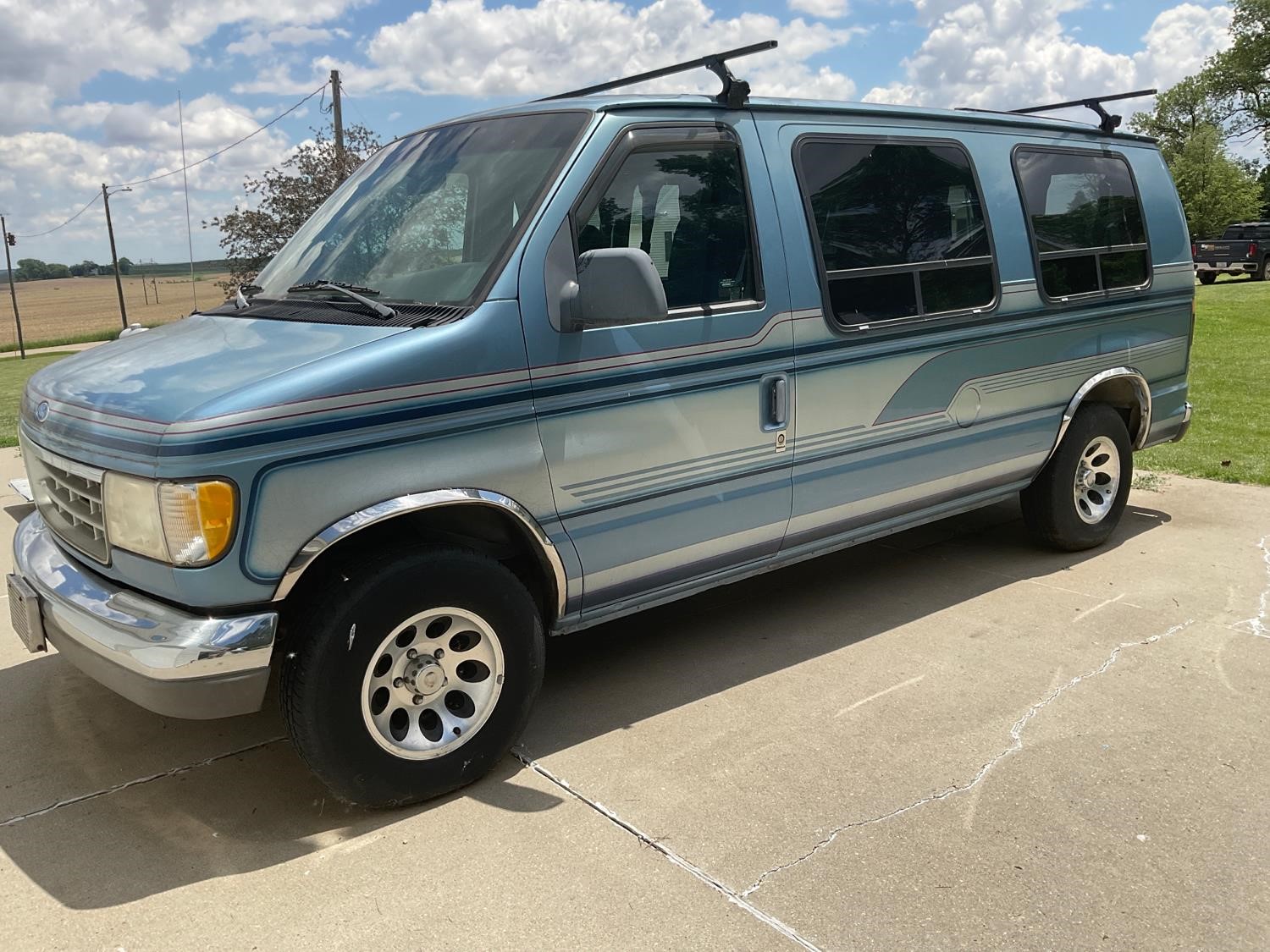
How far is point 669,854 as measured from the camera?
3020mm

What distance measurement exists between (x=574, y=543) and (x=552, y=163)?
1.30m

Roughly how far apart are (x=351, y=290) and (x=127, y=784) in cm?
183

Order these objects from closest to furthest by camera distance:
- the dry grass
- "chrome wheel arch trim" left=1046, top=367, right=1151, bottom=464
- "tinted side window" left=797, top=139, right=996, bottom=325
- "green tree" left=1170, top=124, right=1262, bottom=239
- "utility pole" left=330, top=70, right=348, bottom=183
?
"tinted side window" left=797, top=139, right=996, bottom=325 → "chrome wheel arch trim" left=1046, top=367, right=1151, bottom=464 → "utility pole" left=330, top=70, right=348, bottom=183 → the dry grass → "green tree" left=1170, top=124, right=1262, bottom=239

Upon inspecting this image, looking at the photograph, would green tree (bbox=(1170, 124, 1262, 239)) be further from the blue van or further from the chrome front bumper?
the chrome front bumper

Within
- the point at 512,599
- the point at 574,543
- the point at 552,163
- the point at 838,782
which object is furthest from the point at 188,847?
the point at 552,163

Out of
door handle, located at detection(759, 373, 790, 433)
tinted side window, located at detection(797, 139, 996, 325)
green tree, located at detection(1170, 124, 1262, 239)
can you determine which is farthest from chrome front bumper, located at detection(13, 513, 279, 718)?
green tree, located at detection(1170, 124, 1262, 239)

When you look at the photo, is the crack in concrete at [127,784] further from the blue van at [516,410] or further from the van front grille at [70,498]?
the van front grille at [70,498]

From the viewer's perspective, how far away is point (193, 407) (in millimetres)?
2863

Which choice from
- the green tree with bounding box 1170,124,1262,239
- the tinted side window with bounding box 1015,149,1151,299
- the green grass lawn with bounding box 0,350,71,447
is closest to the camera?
the tinted side window with bounding box 1015,149,1151,299

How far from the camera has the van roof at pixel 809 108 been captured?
3.73 m

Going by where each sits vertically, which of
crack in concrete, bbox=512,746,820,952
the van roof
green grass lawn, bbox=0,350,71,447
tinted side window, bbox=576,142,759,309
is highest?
the van roof

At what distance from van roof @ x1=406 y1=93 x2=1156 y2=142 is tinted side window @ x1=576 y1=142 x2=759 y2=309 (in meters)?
0.18

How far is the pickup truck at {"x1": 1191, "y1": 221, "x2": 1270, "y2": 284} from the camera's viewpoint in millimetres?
30734

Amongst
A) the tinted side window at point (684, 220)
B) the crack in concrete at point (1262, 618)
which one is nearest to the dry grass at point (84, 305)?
the tinted side window at point (684, 220)
